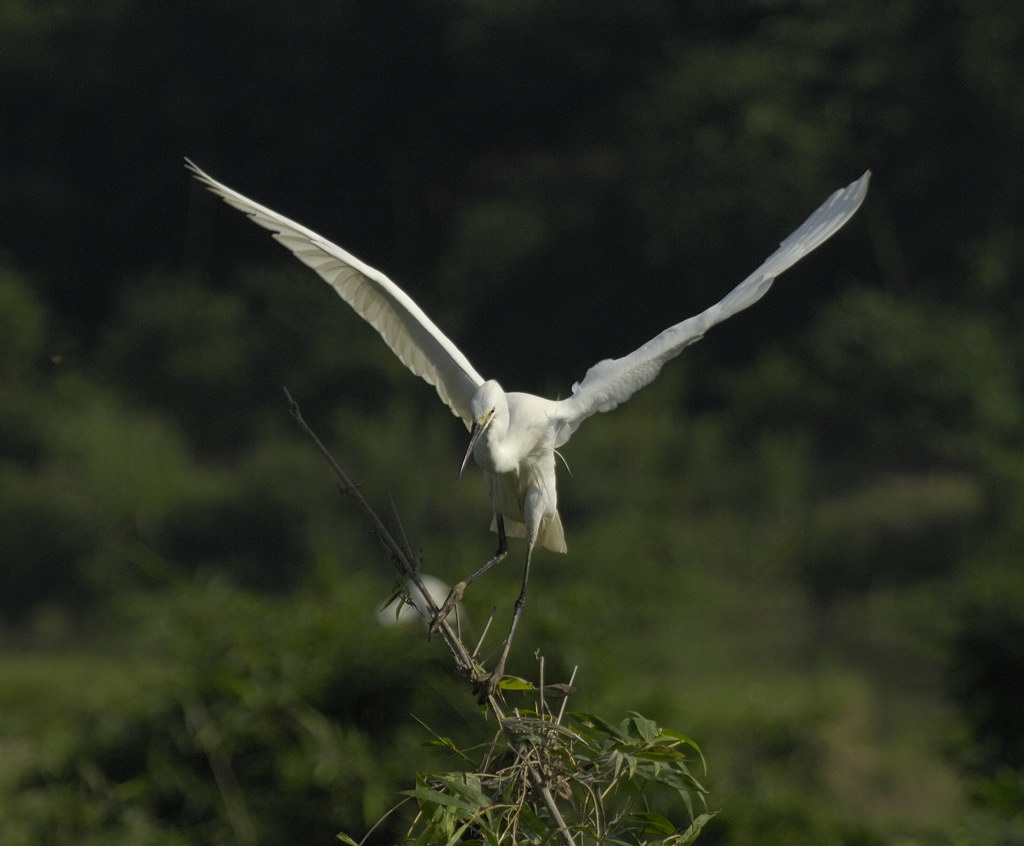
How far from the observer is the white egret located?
111 inches

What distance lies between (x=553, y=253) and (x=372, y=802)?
1465 cm

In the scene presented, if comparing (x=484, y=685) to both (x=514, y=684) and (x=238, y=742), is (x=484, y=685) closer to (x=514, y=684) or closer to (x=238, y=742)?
(x=514, y=684)

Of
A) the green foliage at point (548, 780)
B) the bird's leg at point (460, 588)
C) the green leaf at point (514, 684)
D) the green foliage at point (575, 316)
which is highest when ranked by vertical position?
the green foliage at point (575, 316)

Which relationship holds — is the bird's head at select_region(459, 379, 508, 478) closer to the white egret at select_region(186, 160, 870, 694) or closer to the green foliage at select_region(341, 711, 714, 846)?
the white egret at select_region(186, 160, 870, 694)

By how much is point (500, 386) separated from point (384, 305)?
0.41 metres

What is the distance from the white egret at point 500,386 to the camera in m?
2.82

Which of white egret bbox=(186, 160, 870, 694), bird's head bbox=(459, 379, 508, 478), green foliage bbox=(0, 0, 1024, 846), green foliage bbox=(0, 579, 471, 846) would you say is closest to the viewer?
bird's head bbox=(459, 379, 508, 478)

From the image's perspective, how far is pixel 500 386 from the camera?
2750 millimetres

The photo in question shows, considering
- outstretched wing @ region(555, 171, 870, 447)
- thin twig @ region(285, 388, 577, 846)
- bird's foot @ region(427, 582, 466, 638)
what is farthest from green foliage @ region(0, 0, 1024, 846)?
thin twig @ region(285, 388, 577, 846)

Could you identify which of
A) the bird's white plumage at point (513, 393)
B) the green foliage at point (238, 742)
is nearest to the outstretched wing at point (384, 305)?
the bird's white plumage at point (513, 393)

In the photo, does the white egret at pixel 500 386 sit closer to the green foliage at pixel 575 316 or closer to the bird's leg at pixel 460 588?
the bird's leg at pixel 460 588

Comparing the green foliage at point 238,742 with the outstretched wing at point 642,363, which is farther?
the green foliage at point 238,742

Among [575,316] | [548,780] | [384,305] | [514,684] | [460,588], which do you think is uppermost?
[575,316]

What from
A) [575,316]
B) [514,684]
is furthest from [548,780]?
[575,316]
